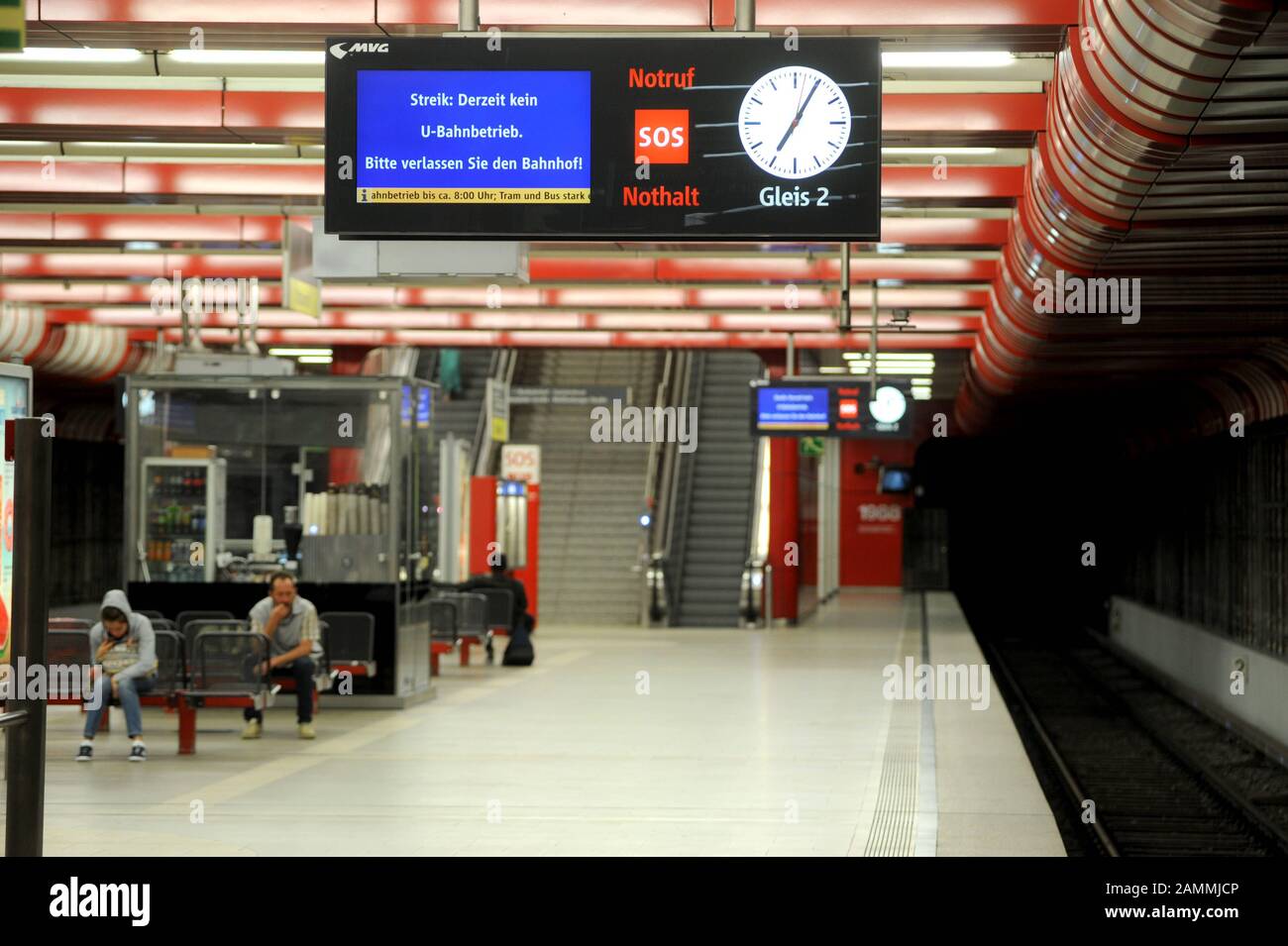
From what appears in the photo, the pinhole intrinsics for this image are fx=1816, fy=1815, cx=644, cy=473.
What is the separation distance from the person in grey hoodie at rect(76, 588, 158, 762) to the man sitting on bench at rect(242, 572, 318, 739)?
81cm

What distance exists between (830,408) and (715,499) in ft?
23.0

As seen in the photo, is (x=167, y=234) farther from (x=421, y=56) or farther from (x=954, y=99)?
(x=421, y=56)

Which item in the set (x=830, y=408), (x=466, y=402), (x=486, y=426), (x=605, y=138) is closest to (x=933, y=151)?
(x=605, y=138)

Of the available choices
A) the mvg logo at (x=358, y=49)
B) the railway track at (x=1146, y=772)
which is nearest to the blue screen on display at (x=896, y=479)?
the railway track at (x=1146, y=772)

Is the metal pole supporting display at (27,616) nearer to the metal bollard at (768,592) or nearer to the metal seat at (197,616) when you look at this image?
the metal seat at (197,616)

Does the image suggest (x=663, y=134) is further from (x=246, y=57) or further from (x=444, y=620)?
(x=444, y=620)

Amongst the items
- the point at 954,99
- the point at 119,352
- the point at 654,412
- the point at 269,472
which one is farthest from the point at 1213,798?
the point at 654,412

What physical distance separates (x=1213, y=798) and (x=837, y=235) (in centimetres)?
770

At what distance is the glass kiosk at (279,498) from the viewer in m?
13.6

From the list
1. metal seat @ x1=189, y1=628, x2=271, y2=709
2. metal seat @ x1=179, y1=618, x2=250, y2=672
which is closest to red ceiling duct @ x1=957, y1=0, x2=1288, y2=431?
metal seat @ x1=189, y1=628, x2=271, y2=709

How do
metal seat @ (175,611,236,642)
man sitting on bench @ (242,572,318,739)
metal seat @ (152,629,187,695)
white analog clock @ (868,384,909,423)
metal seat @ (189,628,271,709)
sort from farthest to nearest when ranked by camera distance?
1. white analog clock @ (868,384,909,423)
2. metal seat @ (175,611,236,642)
3. man sitting on bench @ (242,572,318,739)
4. metal seat @ (152,629,187,695)
5. metal seat @ (189,628,271,709)
